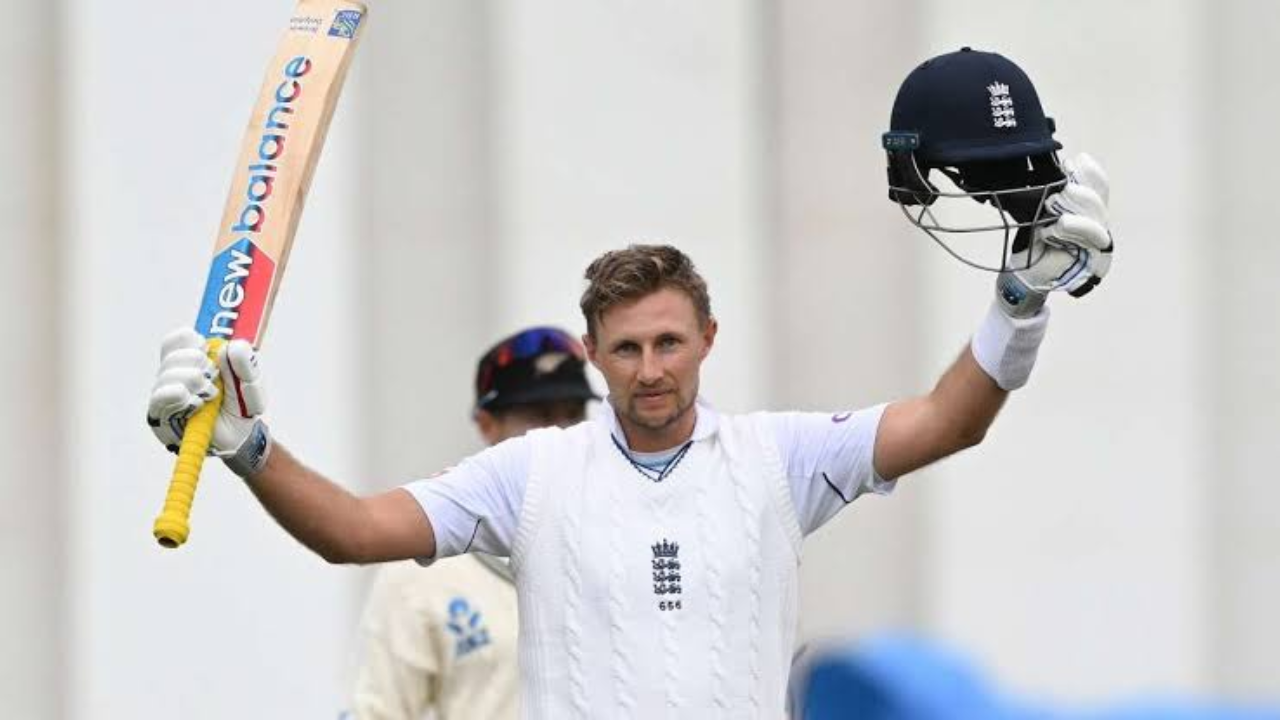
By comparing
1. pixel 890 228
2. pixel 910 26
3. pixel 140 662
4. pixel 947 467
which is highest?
pixel 910 26

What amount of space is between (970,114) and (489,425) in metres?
1.28

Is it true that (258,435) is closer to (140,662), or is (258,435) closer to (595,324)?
(595,324)

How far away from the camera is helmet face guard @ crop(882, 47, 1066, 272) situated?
110 inches

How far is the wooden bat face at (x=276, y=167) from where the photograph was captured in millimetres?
2908

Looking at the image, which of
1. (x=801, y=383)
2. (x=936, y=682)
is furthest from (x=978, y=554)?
(x=936, y=682)

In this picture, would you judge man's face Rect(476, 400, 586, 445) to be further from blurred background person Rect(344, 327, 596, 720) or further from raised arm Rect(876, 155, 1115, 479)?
raised arm Rect(876, 155, 1115, 479)

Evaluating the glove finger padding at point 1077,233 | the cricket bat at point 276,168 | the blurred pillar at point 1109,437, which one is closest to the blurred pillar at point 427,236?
the blurred pillar at point 1109,437

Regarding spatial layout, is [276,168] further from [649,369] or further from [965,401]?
[965,401]

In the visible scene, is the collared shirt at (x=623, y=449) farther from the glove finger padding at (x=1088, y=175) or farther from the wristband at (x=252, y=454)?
the glove finger padding at (x=1088, y=175)

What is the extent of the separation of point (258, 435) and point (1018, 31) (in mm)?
3859

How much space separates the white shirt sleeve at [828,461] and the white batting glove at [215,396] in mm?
581

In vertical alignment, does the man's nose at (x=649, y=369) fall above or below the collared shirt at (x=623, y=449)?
above

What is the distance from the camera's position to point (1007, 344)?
2.85m

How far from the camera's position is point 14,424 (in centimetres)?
586
